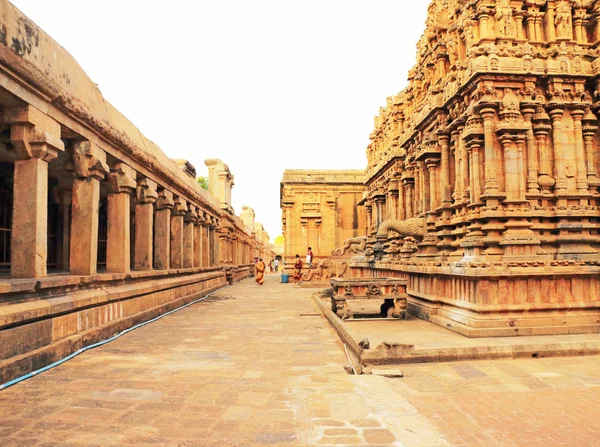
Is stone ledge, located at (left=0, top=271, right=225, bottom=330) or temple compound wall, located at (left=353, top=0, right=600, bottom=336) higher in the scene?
temple compound wall, located at (left=353, top=0, right=600, bottom=336)

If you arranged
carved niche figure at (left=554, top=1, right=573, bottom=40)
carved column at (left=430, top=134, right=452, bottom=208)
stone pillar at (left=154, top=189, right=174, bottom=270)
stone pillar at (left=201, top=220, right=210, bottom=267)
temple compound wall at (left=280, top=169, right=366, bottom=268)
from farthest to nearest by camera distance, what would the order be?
temple compound wall at (left=280, top=169, right=366, bottom=268), stone pillar at (left=201, top=220, right=210, bottom=267), stone pillar at (left=154, top=189, right=174, bottom=270), carved column at (left=430, top=134, right=452, bottom=208), carved niche figure at (left=554, top=1, right=573, bottom=40)

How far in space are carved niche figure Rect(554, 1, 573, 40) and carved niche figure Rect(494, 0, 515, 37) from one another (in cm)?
96

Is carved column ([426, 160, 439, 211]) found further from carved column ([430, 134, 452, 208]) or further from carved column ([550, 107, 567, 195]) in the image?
carved column ([550, 107, 567, 195])

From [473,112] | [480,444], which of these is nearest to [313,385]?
[480,444]

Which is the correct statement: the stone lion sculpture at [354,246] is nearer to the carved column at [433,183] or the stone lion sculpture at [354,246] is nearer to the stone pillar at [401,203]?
the stone pillar at [401,203]

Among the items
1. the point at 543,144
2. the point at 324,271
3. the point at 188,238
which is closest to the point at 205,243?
the point at 188,238

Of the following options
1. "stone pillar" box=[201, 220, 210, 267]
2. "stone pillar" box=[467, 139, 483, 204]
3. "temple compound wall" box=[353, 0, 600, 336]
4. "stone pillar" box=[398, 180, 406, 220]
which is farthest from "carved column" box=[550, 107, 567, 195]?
"stone pillar" box=[201, 220, 210, 267]

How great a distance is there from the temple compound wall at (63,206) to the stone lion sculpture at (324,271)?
11.3 m

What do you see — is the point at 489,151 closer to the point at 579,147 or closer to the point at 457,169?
the point at 457,169

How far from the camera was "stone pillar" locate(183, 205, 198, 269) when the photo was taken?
51.9ft

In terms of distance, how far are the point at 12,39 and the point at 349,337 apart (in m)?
6.06

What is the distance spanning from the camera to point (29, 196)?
238 inches

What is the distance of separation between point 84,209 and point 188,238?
27.6ft

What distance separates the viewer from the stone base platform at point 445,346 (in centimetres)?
624
